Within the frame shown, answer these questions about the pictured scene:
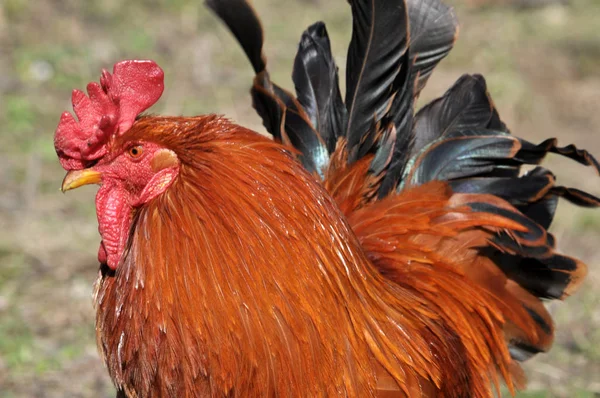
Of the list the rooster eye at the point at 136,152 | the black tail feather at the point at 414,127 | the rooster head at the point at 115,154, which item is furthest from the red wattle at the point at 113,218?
the black tail feather at the point at 414,127

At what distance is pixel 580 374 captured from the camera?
4.60 metres

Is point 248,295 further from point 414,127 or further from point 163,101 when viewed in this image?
point 163,101

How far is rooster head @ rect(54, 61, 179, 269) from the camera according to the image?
8.24ft

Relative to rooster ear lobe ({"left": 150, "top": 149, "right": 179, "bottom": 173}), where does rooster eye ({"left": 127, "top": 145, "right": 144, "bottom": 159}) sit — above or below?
above

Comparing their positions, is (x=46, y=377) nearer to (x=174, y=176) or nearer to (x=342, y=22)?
(x=174, y=176)

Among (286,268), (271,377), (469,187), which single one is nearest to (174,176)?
(286,268)

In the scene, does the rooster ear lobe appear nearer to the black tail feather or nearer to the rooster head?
the rooster head

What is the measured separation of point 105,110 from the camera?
8.54ft

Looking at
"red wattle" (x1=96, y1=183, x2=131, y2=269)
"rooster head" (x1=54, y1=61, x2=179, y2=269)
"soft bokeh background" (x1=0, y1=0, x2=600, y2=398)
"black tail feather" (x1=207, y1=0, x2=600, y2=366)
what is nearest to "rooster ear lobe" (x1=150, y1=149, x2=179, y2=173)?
"rooster head" (x1=54, y1=61, x2=179, y2=269)

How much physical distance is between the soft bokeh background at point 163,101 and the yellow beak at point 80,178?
84.5 inches

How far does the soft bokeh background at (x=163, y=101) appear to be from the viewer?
4.70m

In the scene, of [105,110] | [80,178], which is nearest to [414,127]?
[105,110]

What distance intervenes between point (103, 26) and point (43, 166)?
3259 millimetres

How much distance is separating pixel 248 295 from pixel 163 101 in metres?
5.72
